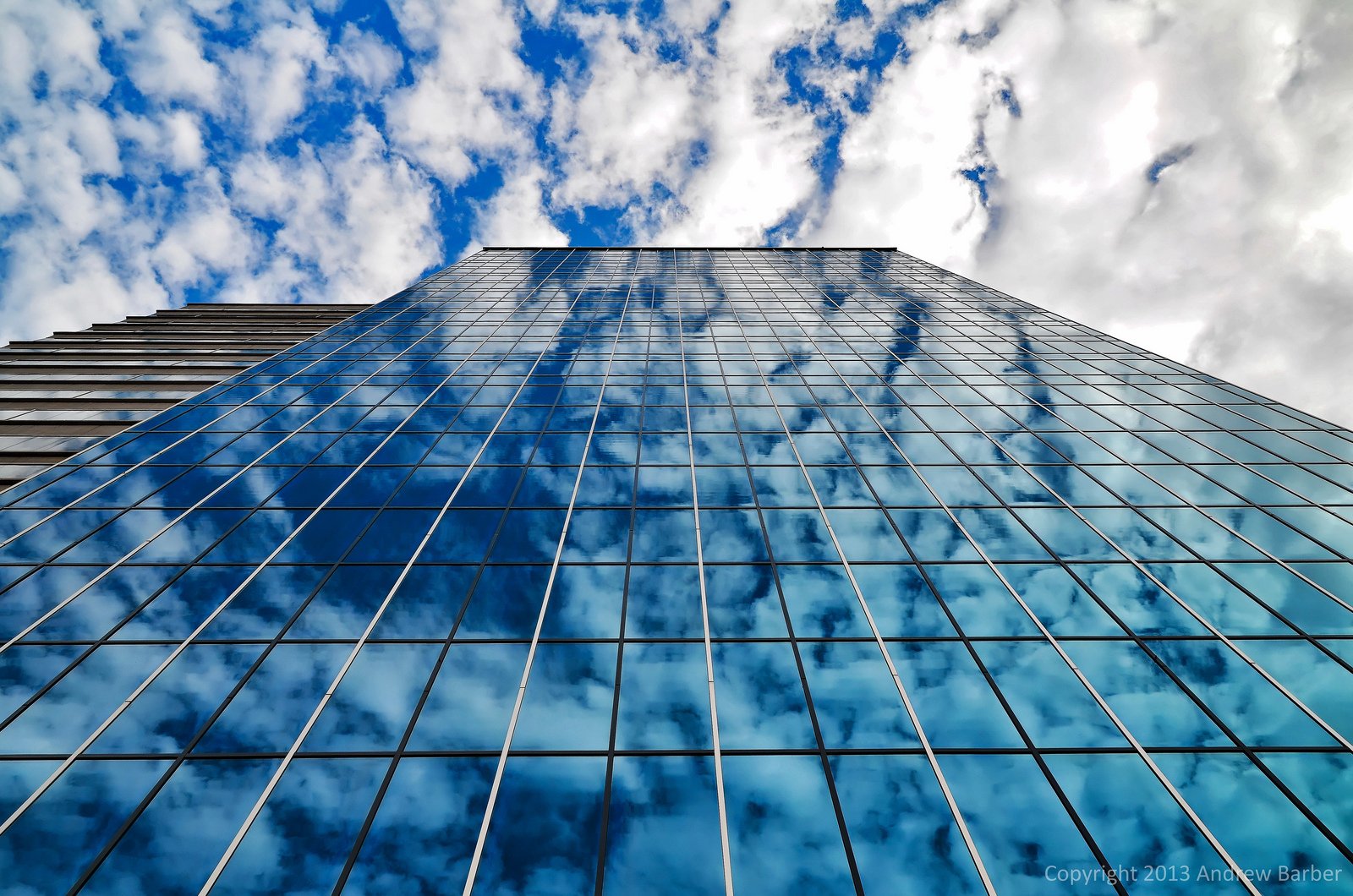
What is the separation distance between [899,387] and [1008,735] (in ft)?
58.7

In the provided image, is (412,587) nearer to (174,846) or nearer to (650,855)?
(174,846)

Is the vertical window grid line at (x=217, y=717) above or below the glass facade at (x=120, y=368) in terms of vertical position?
below

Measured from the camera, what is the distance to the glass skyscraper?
9.97 m

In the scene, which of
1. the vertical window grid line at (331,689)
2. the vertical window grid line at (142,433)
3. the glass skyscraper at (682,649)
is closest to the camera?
the vertical window grid line at (331,689)

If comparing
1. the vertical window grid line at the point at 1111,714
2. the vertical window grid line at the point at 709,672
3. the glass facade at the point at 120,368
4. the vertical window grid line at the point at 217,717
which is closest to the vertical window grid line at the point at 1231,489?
the vertical window grid line at the point at 1111,714

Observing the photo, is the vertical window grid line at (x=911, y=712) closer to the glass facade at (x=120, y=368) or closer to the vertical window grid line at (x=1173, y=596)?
the vertical window grid line at (x=1173, y=596)

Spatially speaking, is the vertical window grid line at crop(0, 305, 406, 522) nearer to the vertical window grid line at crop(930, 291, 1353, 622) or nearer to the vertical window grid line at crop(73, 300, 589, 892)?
the vertical window grid line at crop(73, 300, 589, 892)

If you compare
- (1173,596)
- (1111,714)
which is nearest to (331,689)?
(1111,714)

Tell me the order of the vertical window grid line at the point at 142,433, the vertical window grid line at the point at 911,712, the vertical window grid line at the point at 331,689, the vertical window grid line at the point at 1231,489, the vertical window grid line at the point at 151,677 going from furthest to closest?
the vertical window grid line at the point at 142,433 → the vertical window grid line at the point at 1231,489 → the vertical window grid line at the point at 151,677 → the vertical window grid line at the point at 331,689 → the vertical window grid line at the point at 911,712

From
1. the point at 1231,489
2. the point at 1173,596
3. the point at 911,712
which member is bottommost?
the point at 911,712

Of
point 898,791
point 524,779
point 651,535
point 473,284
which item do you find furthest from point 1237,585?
point 473,284

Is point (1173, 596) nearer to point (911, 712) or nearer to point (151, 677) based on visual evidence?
point (911, 712)

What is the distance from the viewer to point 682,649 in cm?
1345

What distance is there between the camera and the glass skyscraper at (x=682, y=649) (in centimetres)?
997
